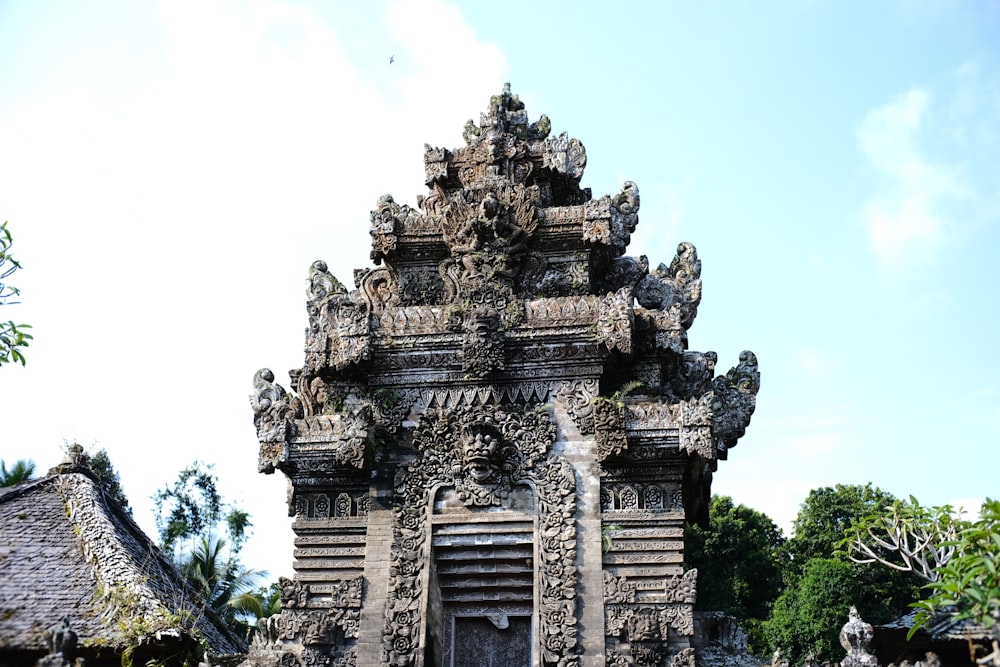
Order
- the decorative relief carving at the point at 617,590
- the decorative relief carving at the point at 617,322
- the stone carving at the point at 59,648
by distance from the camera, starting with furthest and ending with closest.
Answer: the decorative relief carving at the point at 617,322
the decorative relief carving at the point at 617,590
the stone carving at the point at 59,648

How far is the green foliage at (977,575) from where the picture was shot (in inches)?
347

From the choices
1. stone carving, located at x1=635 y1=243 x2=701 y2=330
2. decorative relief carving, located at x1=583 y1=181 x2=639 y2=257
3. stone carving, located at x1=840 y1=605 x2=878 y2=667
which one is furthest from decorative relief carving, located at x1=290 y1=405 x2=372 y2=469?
stone carving, located at x1=840 y1=605 x2=878 y2=667

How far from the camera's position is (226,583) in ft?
109

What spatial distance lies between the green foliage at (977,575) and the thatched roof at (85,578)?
938 cm

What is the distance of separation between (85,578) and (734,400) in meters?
9.52

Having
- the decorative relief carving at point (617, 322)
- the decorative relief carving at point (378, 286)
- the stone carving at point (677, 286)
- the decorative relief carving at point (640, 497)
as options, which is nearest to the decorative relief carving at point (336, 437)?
the decorative relief carving at point (378, 286)

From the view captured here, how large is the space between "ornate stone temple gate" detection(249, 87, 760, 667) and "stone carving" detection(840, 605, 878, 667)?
1717 millimetres

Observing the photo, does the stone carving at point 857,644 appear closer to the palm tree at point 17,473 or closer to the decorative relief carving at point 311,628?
the decorative relief carving at point 311,628

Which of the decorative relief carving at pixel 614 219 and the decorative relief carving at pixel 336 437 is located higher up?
the decorative relief carving at pixel 614 219

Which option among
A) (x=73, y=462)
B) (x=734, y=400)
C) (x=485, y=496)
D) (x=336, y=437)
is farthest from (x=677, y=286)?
(x=73, y=462)

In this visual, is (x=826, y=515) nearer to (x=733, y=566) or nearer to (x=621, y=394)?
(x=733, y=566)

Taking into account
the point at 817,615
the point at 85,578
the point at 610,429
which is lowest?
the point at 817,615

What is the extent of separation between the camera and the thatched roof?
13.0 meters

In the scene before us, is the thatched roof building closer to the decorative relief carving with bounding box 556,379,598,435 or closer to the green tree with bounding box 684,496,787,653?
the decorative relief carving with bounding box 556,379,598,435
